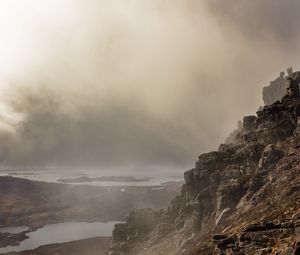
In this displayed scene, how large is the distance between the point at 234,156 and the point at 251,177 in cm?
1830

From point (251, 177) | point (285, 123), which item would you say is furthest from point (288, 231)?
point (285, 123)

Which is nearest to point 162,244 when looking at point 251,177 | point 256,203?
point 251,177

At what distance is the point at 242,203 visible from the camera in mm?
78188

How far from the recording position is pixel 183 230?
105m

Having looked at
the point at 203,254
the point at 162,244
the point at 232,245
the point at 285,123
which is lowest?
the point at 162,244

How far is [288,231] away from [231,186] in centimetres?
4884

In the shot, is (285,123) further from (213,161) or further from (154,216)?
(154,216)

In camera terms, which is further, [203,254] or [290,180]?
[290,180]

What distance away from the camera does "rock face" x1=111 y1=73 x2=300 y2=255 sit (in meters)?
42.3

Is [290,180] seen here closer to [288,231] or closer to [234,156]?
[288,231]

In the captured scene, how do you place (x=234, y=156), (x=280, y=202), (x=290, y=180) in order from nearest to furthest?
(x=280, y=202) < (x=290, y=180) < (x=234, y=156)

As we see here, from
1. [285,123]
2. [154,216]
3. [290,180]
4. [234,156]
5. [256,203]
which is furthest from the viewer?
[154,216]

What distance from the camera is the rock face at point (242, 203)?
1666 inches

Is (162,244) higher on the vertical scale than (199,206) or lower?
lower
